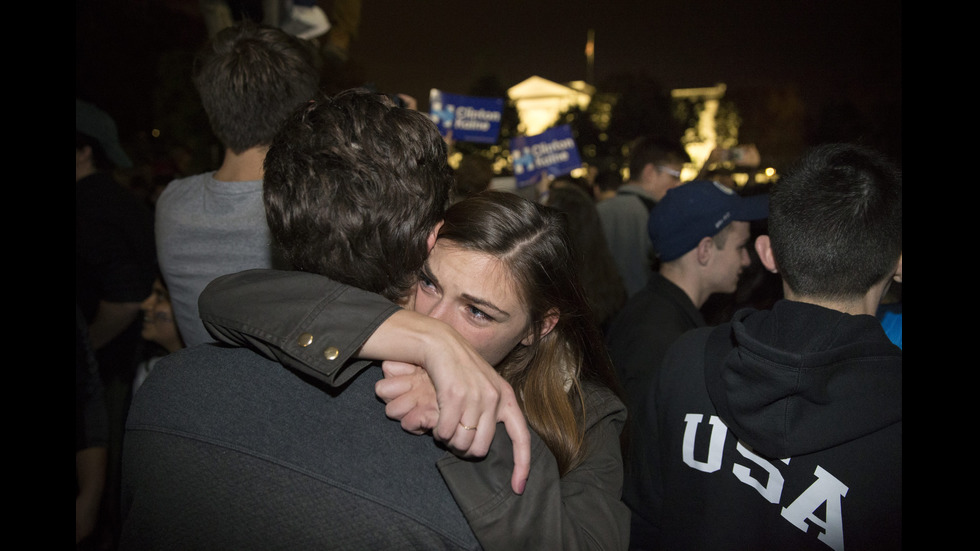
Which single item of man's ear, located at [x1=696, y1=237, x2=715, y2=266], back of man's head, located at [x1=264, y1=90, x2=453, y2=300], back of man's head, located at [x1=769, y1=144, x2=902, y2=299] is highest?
back of man's head, located at [x1=264, y1=90, x2=453, y2=300]

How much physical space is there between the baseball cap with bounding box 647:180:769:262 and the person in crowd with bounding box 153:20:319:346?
77.4 inches

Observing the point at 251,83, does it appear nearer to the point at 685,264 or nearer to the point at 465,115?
the point at 685,264

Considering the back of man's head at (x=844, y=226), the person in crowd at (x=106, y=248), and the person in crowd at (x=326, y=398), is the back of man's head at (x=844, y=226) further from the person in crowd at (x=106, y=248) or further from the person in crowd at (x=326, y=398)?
the person in crowd at (x=106, y=248)

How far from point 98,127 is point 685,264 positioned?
3.31 metres

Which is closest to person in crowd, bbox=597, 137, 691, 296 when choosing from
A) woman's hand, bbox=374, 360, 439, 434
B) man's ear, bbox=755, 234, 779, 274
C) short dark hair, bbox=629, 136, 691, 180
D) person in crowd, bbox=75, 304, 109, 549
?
short dark hair, bbox=629, 136, 691, 180

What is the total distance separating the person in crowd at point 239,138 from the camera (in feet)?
7.89

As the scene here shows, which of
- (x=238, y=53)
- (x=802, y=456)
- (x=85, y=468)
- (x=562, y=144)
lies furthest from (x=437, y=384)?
(x=562, y=144)

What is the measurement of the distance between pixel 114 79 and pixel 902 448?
51.1ft

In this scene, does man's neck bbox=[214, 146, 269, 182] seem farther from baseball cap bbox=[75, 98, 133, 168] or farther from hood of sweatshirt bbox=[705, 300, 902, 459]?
hood of sweatshirt bbox=[705, 300, 902, 459]

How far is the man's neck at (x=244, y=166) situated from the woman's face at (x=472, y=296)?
882 mm

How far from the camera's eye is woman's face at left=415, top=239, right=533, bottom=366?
6.53 ft

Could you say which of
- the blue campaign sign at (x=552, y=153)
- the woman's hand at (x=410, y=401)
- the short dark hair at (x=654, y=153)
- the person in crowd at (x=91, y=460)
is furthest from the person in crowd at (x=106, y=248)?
the blue campaign sign at (x=552, y=153)

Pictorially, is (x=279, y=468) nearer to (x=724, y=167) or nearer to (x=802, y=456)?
(x=802, y=456)

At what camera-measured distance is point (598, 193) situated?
8766 millimetres
